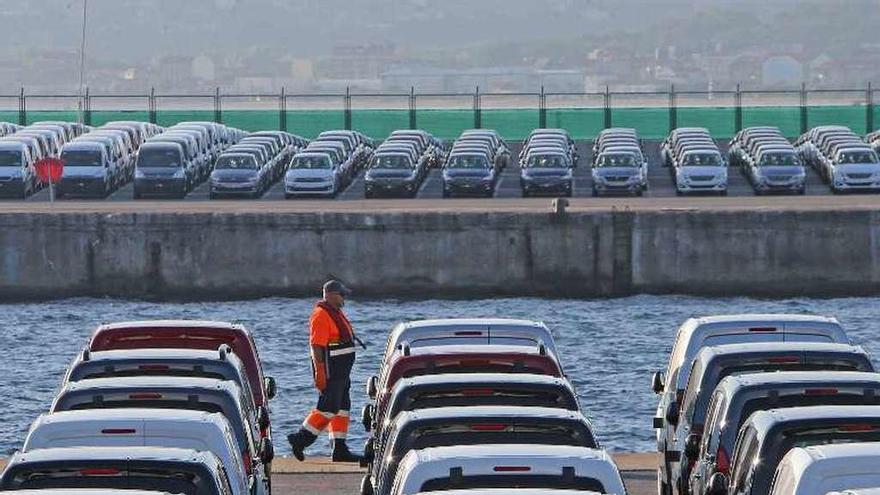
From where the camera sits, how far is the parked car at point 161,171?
64.1 meters

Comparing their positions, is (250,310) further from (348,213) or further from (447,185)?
(447,185)

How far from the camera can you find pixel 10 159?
64688 mm

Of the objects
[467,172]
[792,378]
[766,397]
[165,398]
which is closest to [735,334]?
[792,378]

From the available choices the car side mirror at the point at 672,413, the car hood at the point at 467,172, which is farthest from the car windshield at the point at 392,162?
the car side mirror at the point at 672,413

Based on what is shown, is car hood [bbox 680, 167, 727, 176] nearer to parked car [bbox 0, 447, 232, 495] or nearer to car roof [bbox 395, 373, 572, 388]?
car roof [bbox 395, 373, 572, 388]

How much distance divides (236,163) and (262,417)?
4380 centimetres

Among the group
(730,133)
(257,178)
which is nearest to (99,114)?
(730,133)

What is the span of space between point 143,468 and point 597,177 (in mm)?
48512

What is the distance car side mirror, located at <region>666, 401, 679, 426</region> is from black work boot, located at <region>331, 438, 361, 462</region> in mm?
3483

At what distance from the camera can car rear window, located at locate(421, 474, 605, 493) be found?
48.3 feet

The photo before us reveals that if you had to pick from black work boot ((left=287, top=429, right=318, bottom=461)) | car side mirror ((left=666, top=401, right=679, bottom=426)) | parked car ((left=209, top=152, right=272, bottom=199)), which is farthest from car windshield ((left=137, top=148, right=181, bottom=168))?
car side mirror ((left=666, top=401, right=679, bottom=426))

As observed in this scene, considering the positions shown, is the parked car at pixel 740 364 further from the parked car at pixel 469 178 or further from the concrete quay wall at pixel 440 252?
the parked car at pixel 469 178

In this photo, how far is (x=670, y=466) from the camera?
20672 mm

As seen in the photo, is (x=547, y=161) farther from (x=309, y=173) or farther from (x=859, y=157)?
(x=859, y=157)
